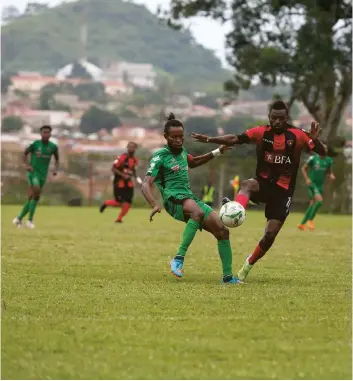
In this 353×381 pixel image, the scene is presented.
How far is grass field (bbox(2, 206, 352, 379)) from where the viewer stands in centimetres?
717

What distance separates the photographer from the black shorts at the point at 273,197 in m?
12.3

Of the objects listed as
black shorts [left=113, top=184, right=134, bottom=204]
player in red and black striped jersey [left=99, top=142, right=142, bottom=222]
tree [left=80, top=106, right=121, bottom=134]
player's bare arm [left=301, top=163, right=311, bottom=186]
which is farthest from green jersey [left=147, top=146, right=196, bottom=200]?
tree [left=80, top=106, right=121, bottom=134]

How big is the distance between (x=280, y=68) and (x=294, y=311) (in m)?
37.6

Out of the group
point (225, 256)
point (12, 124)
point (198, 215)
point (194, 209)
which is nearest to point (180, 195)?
point (194, 209)

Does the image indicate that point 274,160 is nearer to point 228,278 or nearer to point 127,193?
point 228,278

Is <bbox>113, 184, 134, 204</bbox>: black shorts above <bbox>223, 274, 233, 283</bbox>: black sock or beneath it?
beneath

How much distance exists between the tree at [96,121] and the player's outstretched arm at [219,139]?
546 ft

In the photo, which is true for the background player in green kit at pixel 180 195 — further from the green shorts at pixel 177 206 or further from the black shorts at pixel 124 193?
the black shorts at pixel 124 193

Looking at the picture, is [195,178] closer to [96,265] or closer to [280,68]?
[280,68]

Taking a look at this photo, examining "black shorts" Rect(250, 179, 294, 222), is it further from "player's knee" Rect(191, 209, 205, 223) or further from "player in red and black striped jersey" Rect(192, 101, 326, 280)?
"player's knee" Rect(191, 209, 205, 223)

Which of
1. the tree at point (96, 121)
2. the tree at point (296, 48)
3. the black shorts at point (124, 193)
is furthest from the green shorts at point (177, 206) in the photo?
the tree at point (96, 121)

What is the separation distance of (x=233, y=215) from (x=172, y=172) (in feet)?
3.91

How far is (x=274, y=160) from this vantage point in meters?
12.2

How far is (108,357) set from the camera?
7398 mm
